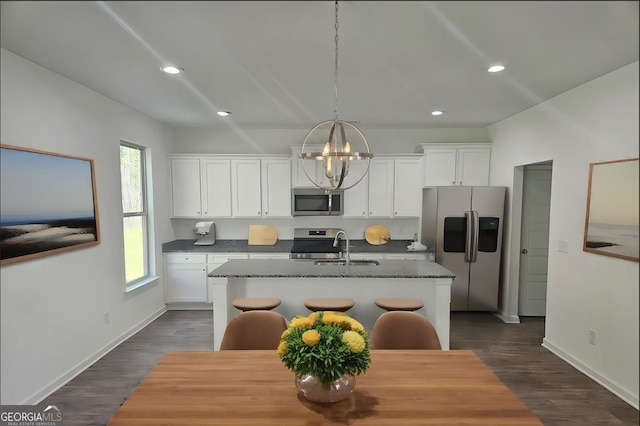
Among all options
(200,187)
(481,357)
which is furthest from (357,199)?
(481,357)

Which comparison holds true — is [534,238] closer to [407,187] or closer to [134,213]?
[407,187]

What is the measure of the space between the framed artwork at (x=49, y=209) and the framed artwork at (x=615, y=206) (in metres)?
1.97

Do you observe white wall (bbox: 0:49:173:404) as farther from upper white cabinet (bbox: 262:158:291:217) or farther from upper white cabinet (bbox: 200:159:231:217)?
upper white cabinet (bbox: 262:158:291:217)

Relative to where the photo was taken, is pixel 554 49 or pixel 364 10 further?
pixel 554 49

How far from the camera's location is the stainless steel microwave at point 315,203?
14.7 ft

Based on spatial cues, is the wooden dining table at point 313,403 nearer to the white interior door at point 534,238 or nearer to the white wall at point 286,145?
the white interior door at point 534,238

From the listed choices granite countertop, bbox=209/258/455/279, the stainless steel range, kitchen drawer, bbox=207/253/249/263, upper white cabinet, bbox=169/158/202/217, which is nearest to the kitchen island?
granite countertop, bbox=209/258/455/279

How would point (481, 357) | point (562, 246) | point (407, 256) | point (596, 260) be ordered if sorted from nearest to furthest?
1. point (596, 260)
2. point (562, 246)
3. point (481, 357)
4. point (407, 256)

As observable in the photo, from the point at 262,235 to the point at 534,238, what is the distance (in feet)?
12.0

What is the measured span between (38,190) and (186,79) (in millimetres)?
1421

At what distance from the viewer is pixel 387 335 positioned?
76.2 inches

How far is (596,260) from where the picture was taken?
98 cm

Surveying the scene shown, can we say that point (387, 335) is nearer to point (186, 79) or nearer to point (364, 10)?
point (364, 10)

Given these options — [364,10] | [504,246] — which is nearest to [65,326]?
[364,10]
